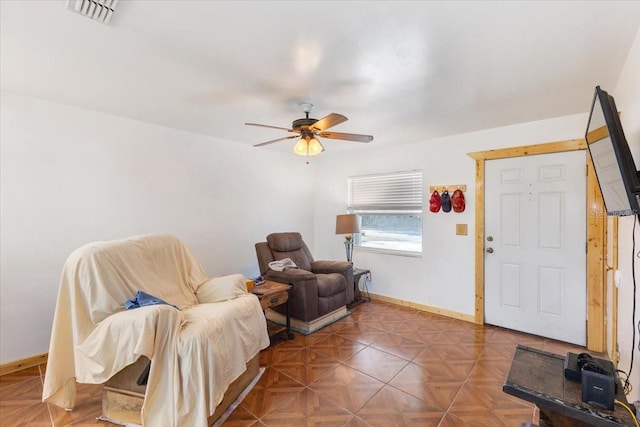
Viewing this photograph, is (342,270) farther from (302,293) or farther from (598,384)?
(598,384)

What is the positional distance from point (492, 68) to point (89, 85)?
308 centimetres

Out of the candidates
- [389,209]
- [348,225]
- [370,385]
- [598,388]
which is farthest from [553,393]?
[389,209]

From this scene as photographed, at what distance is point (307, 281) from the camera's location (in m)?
3.20

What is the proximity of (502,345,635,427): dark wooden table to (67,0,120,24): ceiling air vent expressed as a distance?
102 inches

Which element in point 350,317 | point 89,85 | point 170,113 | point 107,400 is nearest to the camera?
point 107,400

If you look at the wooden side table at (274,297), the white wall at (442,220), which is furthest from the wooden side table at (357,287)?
the wooden side table at (274,297)

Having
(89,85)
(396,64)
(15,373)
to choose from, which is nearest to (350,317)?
(396,64)

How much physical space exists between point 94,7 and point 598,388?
283 cm

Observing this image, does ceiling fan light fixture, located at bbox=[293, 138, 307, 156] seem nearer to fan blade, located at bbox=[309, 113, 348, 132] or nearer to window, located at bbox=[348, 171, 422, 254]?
fan blade, located at bbox=[309, 113, 348, 132]

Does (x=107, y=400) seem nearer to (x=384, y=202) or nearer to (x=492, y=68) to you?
(x=492, y=68)

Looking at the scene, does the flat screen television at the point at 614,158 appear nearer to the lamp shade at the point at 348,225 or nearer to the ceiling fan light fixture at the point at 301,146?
the ceiling fan light fixture at the point at 301,146

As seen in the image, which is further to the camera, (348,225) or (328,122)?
(348,225)

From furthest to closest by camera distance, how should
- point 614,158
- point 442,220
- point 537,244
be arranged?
point 442,220 → point 537,244 → point 614,158

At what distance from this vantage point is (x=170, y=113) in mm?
2943
